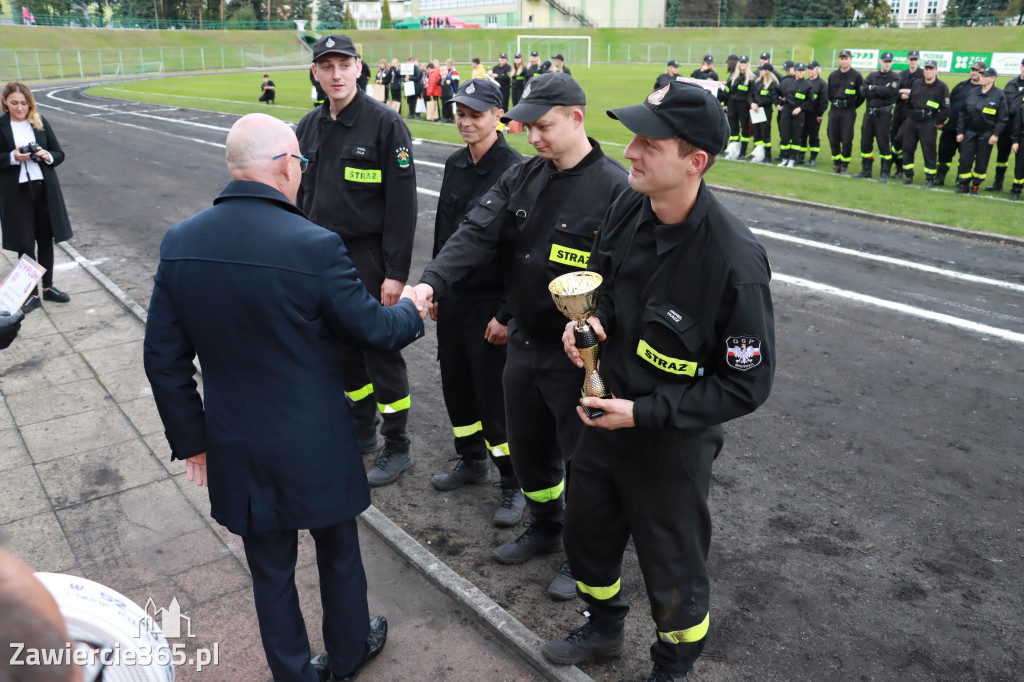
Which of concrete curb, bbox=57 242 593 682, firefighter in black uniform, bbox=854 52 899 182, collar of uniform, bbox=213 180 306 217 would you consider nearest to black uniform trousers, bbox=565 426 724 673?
concrete curb, bbox=57 242 593 682

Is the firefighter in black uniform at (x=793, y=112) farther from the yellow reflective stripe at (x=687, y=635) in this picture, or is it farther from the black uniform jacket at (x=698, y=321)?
the yellow reflective stripe at (x=687, y=635)

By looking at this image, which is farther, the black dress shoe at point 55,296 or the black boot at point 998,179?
the black boot at point 998,179

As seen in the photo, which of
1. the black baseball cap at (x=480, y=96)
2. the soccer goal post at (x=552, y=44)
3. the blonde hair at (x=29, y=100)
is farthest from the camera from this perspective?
the soccer goal post at (x=552, y=44)

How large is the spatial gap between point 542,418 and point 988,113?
44.3ft

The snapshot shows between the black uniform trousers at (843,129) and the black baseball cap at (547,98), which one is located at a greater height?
the black baseball cap at (547,98)

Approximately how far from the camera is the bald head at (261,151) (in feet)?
9.69

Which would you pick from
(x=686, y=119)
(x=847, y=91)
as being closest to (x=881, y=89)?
(x=847, y=91)

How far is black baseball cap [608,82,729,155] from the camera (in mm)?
2779

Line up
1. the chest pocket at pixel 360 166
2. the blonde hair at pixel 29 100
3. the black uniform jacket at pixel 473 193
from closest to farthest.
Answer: the black uniform jacket at pixel 473 193 → the chest pocket at pixel 360 166 → the blonde hair at pixel 29 100

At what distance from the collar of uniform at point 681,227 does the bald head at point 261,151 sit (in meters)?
1.42

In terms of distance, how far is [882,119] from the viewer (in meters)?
15.8

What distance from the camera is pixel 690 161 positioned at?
2.85 meters

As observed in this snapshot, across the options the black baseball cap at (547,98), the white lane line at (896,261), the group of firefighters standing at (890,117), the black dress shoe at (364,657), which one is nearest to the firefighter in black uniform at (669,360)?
the black baseball cap at (547,98)

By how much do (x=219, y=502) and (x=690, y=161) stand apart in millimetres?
2206
